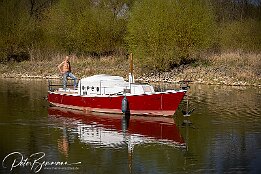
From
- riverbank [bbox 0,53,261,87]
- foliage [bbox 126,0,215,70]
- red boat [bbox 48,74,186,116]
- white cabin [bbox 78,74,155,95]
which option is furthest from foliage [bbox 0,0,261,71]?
white cabin [bbox 78,74,155,95]

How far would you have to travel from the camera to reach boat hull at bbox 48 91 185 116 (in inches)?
1193

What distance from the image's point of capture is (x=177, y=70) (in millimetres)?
59875

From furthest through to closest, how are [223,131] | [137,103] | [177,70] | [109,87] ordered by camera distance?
A: [177,70] → [109,87] → [137,103] → [223,131]

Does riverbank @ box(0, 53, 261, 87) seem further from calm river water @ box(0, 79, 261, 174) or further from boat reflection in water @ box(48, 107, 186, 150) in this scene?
boat reflection in water @ box(48, 107, 186, 150)

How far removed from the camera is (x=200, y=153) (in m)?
21.4

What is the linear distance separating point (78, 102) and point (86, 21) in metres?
38.7

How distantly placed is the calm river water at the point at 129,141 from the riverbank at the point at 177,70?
62.5ft

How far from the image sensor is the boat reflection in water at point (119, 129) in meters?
23.8

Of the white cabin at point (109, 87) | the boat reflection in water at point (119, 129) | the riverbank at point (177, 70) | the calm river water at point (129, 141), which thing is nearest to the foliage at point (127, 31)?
the riverbank at point (177, 70)

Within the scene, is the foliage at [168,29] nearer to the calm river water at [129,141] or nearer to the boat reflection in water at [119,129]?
the calm river water at [129,141]

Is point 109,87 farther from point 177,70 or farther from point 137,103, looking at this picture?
point 177,70

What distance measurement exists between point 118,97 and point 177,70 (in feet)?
95.2

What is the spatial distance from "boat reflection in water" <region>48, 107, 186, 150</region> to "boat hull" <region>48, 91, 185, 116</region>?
476mm

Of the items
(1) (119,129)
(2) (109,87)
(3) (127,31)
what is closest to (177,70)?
(3) (127,31)
